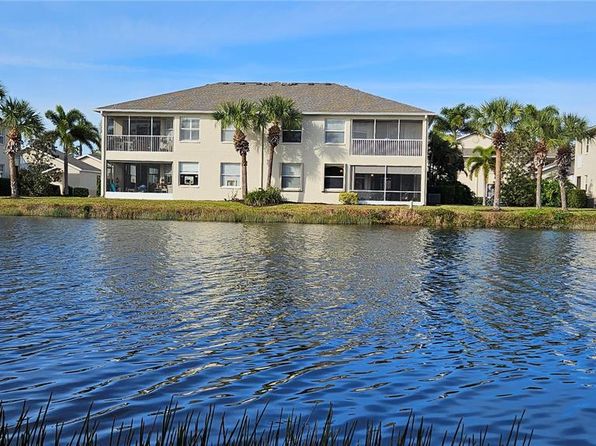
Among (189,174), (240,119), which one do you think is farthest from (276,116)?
(189,174)

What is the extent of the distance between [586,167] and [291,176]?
2433 cm

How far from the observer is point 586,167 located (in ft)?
197

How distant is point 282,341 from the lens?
488 inches

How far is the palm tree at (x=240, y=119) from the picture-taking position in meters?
49.2

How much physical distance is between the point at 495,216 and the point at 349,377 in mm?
35348

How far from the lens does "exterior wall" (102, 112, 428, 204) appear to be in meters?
51.1

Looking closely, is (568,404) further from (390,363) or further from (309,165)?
(309,165)

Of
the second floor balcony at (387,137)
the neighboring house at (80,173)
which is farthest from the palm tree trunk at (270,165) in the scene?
the neighboring house at (80,173)

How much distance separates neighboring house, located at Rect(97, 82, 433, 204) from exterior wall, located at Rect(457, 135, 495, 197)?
63.5 feet

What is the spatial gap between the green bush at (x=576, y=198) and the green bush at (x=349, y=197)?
17557 millimetres

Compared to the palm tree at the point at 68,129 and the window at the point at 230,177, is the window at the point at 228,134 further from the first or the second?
the palm tree at the point at 68,129

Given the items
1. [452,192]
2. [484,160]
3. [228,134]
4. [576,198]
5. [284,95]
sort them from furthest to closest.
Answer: [484,160], [452,192], [576,198], [284,95], [228,134]

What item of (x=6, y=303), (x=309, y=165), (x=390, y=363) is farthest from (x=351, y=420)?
(x=309, y=165)

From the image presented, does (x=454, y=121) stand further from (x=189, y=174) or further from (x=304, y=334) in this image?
(x=304, y=334)
